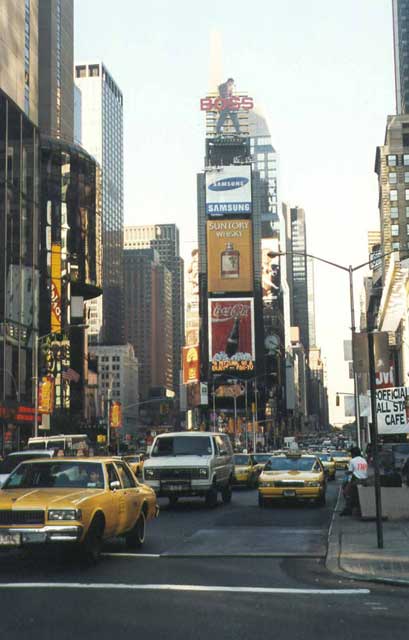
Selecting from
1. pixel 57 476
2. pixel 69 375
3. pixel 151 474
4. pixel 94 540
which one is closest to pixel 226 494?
pixel 151 474

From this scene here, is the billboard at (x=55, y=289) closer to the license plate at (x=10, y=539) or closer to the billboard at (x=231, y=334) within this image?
the billboard at (x=231, y=334)

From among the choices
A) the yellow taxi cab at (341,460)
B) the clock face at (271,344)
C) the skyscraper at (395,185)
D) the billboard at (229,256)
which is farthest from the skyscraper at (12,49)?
the clock face at (271,344)

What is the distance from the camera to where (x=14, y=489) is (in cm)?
1327

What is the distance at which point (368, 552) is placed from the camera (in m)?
13.4

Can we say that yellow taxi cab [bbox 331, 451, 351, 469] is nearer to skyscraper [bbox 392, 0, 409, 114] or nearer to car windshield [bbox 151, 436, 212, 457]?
car windshield [bbox 151, 436, 212, 457]

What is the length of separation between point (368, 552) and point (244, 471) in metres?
22.3

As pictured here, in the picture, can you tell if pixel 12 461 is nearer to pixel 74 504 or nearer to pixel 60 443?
pixel 74 504

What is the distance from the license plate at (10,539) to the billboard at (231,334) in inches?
Answer: 5710

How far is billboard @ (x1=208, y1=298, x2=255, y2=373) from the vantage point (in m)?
158

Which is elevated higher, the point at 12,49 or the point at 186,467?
the point at 12,49

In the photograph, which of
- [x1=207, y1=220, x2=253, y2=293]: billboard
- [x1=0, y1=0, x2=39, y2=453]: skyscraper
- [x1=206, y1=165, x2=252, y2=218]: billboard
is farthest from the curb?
[x1=206, y1=165, x2=252, y2=218]: billboard

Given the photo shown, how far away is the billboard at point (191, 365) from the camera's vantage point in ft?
571

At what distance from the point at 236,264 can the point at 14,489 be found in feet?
485

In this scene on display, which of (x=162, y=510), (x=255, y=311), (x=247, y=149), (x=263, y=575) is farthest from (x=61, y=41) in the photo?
(x=263, y=575)
